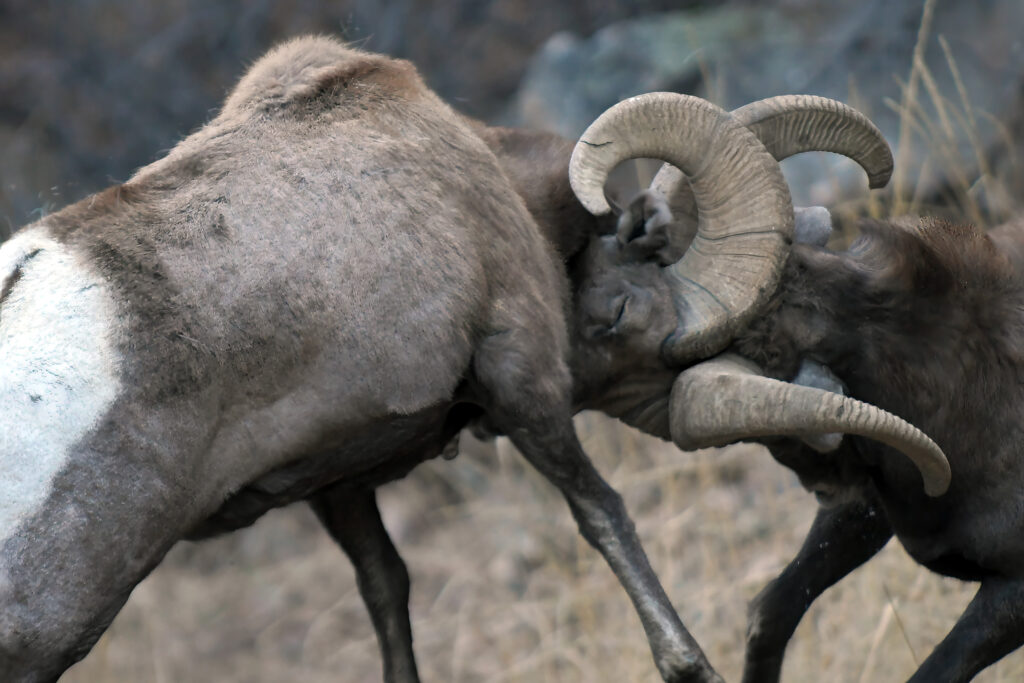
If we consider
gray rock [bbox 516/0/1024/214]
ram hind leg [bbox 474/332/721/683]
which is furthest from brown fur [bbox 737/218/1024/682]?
gray rock [bbox 516/0/1024/214]

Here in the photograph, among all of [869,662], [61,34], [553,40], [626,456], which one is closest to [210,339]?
[869,662]

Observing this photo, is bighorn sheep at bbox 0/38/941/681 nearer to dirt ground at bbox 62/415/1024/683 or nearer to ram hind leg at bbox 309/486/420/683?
ram hind leg at bbox 309/486/420/683

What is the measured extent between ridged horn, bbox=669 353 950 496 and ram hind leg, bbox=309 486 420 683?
1082 millimetres

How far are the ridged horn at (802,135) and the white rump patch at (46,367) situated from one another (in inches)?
80.2

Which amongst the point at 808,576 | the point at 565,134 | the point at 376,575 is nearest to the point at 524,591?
the point at 565,134

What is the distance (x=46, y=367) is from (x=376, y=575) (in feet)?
5.28

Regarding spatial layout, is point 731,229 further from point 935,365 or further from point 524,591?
point 524,591

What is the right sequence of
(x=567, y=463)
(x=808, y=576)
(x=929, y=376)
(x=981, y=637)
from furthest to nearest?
(x=808, y=576) < (x=929, y=376) < (x=981, y=637) < (x=567, y=463)

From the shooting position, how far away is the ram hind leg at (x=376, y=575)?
4.14 metres

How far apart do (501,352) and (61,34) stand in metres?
7.09

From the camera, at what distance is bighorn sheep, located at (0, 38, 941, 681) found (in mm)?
2881

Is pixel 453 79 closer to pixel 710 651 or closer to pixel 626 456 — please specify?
pixel 626 456

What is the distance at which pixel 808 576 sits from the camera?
15.2 ft

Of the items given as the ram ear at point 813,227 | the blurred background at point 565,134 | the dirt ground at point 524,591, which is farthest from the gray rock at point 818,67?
the ram ear at point 813,227
